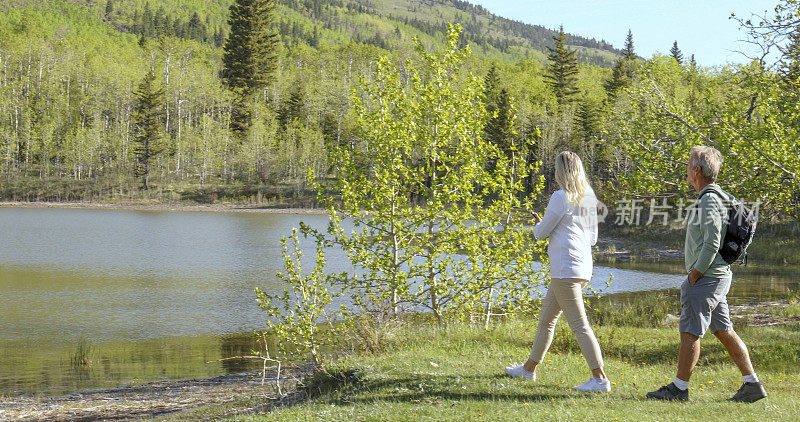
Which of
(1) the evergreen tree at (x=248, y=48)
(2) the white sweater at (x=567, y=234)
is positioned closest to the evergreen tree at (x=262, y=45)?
(1) the evergreen tree at (x=248, y=48)

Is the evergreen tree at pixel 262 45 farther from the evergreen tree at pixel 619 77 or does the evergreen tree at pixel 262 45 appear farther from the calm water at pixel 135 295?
the calm water at pixel 135 295

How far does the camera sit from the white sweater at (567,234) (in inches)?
253

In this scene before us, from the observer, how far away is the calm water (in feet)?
46.7

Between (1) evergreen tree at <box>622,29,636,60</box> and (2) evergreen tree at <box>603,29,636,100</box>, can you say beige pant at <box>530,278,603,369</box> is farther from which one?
(1) evergreen tree at <box>622,29,636,60</box>

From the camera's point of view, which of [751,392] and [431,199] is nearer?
[751,392]

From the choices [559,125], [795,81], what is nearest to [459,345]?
[795,81]

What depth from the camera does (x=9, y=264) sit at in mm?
29109

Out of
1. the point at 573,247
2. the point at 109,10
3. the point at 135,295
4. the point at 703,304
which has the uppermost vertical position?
the point at 109,10

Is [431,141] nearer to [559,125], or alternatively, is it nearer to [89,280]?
[89,280]

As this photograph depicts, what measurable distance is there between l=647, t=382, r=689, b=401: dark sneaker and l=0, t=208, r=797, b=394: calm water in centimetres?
809

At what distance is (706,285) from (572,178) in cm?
158

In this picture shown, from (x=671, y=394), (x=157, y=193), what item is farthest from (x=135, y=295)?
(x=157, y=193)

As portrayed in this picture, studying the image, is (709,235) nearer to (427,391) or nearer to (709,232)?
(709,232)

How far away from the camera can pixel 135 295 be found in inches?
896
